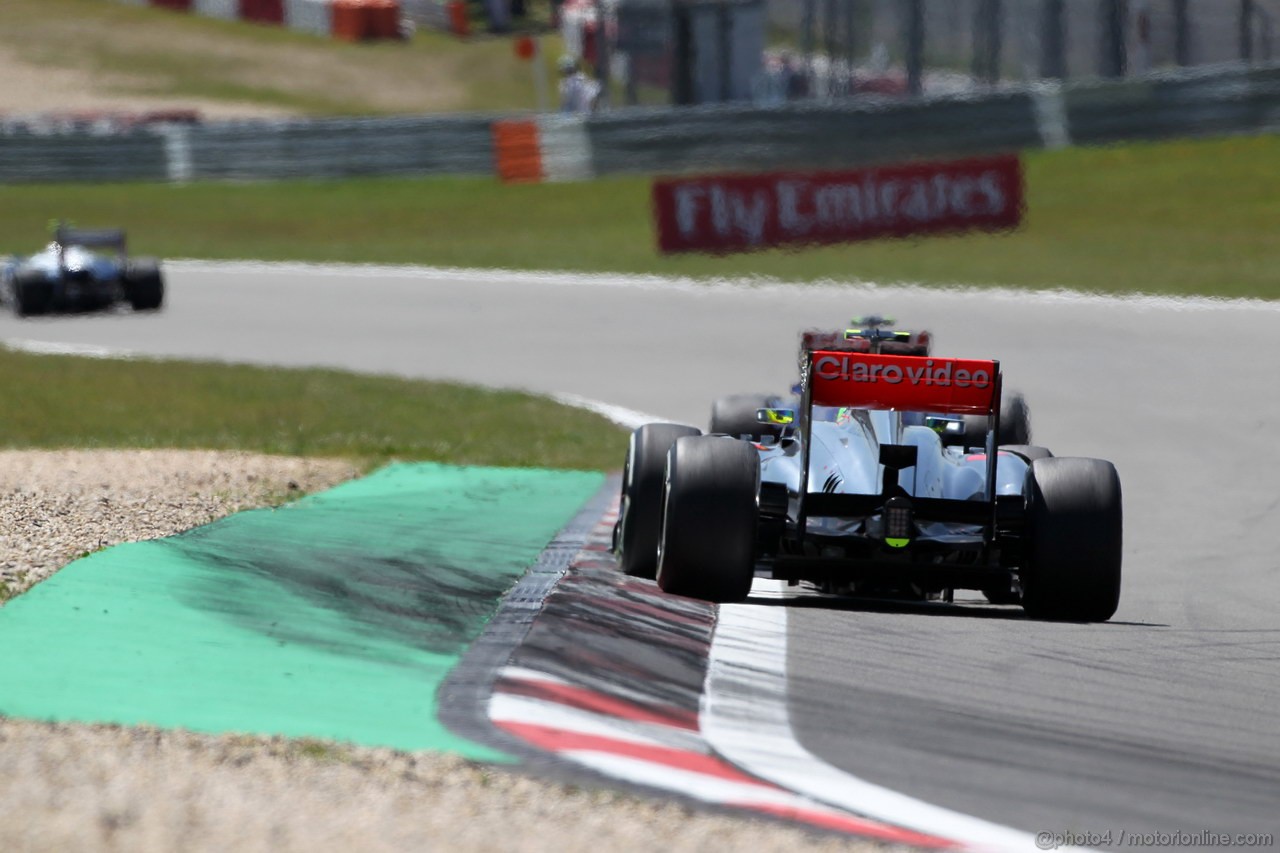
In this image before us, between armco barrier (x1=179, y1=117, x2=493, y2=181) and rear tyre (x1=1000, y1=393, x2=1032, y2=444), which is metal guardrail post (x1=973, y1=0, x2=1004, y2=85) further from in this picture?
rear tyre (x1=1000, y1=393, x2=1032, y2=444)

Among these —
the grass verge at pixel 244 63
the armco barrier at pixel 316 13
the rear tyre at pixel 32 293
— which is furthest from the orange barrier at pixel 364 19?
the rear tyre at pixel 32 293

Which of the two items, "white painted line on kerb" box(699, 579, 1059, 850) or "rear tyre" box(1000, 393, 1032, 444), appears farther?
"rear tyre" box(1000, 393, 1032, 444)

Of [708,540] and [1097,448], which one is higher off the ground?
[708,540]

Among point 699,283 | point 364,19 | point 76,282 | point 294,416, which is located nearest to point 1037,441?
point 294,416

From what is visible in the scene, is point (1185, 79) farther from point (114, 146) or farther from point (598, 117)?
point (114, 146)

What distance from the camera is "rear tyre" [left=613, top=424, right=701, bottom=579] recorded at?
8281 mm

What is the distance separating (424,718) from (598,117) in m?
25.5

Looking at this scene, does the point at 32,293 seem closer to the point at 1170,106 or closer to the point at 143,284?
the point at 143,284

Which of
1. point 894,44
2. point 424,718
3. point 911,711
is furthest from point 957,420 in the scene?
point 894,44

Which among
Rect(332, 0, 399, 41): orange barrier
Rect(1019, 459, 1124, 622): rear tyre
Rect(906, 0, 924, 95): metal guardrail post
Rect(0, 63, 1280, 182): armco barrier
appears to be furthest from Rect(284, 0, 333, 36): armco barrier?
Rect(1019, 459, 1124, 622): rear tyre

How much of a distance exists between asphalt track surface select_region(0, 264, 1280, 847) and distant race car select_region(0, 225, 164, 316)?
241mm

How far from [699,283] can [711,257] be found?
278cm

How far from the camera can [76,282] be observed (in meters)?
21.6

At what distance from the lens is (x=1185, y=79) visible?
2850 cm
